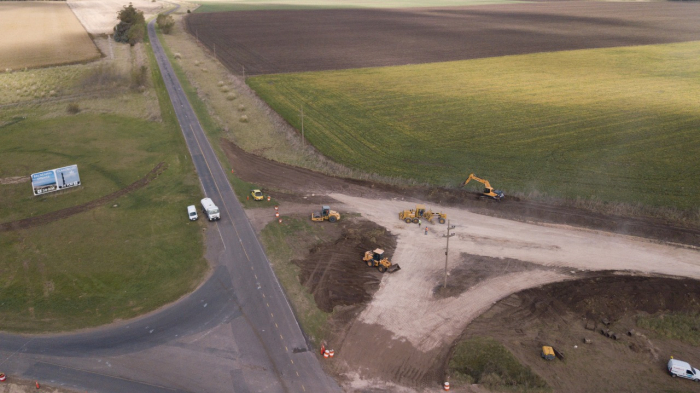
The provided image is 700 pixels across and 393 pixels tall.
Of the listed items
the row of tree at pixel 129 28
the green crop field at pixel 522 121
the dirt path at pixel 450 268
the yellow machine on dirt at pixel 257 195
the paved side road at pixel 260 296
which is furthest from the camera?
the row of tree at pixel 129 28

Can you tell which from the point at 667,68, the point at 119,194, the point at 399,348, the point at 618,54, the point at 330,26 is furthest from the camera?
the point at 330,26

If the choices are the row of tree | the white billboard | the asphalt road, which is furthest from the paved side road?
the row of tree

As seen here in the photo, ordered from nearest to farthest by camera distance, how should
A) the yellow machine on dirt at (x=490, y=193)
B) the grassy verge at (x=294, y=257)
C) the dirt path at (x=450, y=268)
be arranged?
the dirt path at (x=450, y=268)
the grassy verge at (x=294, y=257)
the yellow machine on dirt at (x=490, y=193)

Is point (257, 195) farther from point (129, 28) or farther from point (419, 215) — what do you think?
point (129, 28)

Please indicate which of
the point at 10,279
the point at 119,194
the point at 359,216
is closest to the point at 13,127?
the point at 119,194

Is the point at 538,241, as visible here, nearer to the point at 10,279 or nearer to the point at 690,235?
the point at 690,235

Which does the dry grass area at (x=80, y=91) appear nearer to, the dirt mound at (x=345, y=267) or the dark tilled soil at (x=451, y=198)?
the dark tilled soil at (x=451, y=198)

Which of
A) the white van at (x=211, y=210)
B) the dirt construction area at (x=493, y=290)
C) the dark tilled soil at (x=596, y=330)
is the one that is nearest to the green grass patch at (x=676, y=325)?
the dark tilled soil at (x=596, y=330)
